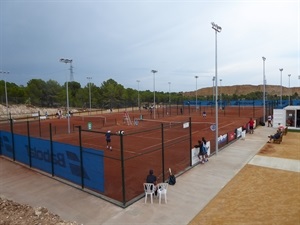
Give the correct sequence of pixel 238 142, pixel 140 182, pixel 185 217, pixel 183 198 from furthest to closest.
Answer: pixel 238 142 → pixel 140 182 → pixel 183 198 → pixel 185 217

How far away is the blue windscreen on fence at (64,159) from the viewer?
1170 centimetres

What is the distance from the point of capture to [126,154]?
19984 mm

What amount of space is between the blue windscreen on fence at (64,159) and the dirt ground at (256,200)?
4.98m

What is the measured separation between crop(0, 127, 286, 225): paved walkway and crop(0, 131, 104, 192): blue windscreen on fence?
1.83 ft

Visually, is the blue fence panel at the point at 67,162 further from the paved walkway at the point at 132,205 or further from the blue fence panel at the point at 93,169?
the blue fence panel at the point at 93,169

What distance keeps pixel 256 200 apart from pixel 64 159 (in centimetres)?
962

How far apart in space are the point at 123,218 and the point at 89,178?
11.1 ft

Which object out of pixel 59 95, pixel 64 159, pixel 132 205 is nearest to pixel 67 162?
pixel 64 159

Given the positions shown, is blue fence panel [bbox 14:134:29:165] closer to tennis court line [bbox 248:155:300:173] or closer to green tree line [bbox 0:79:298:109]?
tennis court line [bbox 248:155:300:173]

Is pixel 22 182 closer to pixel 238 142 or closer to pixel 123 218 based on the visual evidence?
pixel 123 218

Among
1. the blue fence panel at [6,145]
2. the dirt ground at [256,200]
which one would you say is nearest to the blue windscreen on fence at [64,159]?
the blue fence panel at [6,145]

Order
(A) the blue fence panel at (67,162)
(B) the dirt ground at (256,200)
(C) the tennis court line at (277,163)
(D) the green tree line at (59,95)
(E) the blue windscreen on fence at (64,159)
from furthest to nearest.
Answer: (D) the green tree line at (59,95)
(C) the tennis court line at (277,163)
(A) the blue fence panel at (67,162)
(E) the blue windscreen on fence at (64,159)
(B) the dirt ground at (256,200)

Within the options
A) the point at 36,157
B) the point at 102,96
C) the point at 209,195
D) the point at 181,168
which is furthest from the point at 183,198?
the point at 102,96

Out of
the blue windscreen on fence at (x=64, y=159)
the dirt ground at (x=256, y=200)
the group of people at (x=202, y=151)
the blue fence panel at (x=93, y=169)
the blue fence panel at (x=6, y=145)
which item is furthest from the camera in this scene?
the blue fence panel at (x=6, y=145)
